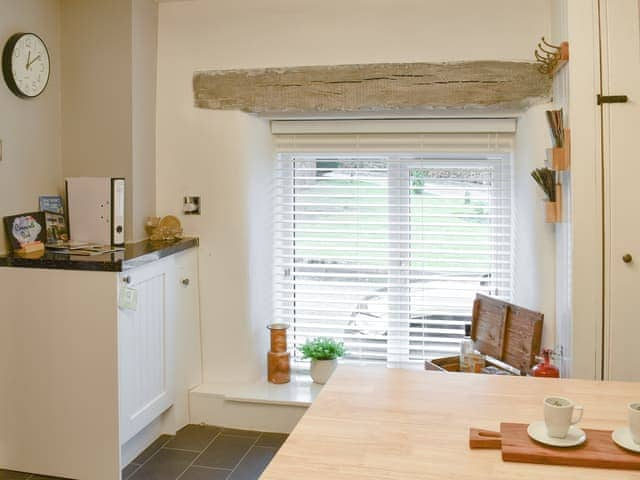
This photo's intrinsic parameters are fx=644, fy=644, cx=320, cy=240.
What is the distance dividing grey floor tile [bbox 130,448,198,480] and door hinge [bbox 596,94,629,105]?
257 cm

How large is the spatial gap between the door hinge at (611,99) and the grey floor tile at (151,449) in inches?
107

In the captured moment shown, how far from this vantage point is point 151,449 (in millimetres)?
3354

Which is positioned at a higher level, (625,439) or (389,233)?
(389,233)

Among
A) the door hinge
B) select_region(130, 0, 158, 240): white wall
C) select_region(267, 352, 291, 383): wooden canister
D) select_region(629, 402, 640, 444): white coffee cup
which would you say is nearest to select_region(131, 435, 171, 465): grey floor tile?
select_region(267, 352, 291, 383): wooden canister

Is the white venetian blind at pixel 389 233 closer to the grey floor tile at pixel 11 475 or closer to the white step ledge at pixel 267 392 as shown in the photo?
the white step ledge at pixel 267 392

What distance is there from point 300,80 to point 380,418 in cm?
240

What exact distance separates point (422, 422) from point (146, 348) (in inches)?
78.0

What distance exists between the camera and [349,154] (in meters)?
3.87

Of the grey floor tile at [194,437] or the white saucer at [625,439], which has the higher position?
the white saucer at [625,439]

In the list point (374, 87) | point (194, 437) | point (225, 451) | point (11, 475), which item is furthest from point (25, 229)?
point (374, 87)

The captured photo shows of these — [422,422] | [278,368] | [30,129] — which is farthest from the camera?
[278,368]

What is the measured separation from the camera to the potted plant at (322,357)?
371 centimetres

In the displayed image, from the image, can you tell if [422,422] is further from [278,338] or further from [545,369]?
[278,338]

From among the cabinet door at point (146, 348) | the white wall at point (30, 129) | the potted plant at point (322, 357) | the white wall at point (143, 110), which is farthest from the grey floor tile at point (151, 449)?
the white wall at point (30, 129)
